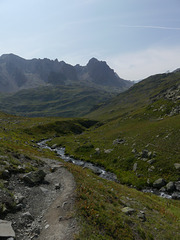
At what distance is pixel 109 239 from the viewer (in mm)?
10562

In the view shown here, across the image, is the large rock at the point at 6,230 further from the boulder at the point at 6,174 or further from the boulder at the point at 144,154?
the boulder at the point at 144,154

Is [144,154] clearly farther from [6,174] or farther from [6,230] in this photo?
[6,230]

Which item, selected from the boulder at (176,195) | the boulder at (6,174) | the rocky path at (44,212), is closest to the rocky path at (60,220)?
the rocky path at (44,212)

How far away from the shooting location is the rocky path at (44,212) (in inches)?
418

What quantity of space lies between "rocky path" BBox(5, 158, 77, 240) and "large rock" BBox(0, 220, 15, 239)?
2.13 feet

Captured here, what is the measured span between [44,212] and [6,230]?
4.15 metres

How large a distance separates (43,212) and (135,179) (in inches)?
866

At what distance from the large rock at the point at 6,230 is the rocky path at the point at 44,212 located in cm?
65

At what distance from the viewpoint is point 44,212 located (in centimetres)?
1350

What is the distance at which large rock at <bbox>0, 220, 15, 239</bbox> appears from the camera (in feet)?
30.6

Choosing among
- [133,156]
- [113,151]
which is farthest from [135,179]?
[113,151]

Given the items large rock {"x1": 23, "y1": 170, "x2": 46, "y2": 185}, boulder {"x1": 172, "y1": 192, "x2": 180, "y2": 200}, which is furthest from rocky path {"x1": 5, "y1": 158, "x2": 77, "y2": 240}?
boulder {"x1": 172, "y1": 192, "x2": 180, "y2": 200}

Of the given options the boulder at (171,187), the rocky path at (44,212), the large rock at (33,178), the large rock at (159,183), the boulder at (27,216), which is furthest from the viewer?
→ the large rock at (159,183)

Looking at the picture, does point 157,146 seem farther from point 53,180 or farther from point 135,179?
point 53,180
